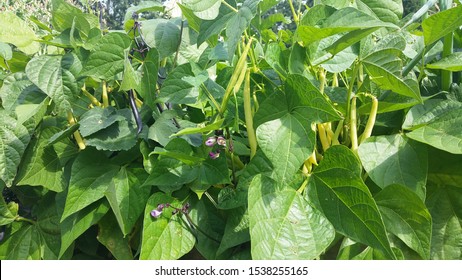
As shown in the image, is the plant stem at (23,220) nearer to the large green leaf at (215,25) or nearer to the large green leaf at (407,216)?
the large green leaf at (215,25)

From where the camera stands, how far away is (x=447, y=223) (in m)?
0.51

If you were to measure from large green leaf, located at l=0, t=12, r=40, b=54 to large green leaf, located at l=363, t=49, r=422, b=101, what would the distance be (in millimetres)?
516

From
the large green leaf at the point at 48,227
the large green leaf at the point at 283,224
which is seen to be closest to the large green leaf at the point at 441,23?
the large green leaf at the point at 283,224

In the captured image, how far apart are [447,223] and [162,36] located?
1.39ft

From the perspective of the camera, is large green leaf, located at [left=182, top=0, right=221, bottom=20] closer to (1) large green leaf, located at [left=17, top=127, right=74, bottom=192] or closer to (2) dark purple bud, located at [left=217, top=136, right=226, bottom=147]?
(2) dark purple bud, located at [left=217, top=136, right=226, bottom=147]

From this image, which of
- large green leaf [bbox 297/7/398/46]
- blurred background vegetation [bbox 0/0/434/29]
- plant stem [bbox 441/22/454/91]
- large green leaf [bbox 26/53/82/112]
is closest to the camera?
large green leaf [bbox 297/7/398/46]

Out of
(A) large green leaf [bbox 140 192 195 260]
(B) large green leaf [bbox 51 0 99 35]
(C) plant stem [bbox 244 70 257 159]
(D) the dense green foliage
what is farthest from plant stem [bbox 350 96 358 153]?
(B) large green leaf [bbox 51 0 99 35]

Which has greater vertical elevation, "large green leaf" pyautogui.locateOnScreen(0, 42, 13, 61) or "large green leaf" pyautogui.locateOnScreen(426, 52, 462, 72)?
"large green leaf" pyautogui.locateOnScreen(426, 52, 462, 72)

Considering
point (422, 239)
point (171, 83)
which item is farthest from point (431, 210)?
point (171, 83)

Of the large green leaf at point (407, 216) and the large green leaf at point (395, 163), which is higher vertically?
the large green leaf at point (395, 163)

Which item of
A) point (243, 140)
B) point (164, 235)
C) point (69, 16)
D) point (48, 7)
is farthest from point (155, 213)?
point (48, 7)

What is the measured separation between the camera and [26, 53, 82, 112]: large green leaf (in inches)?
25.0

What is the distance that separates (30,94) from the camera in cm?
68

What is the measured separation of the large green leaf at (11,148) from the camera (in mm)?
632
